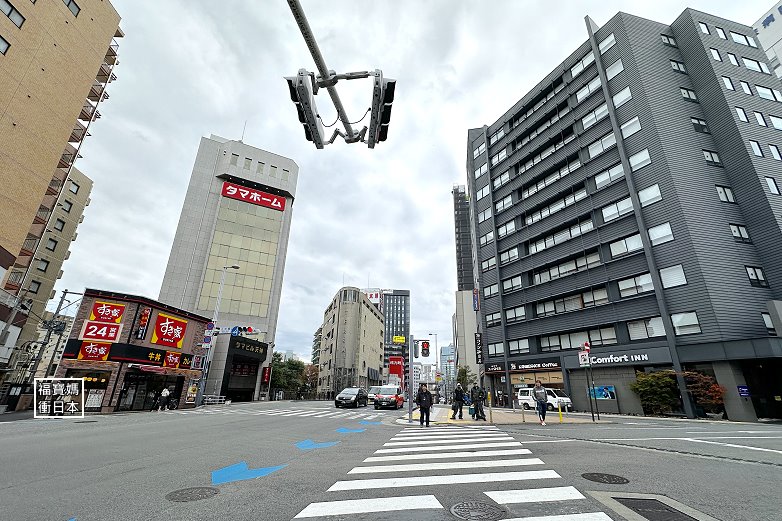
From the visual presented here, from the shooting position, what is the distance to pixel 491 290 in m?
43.4

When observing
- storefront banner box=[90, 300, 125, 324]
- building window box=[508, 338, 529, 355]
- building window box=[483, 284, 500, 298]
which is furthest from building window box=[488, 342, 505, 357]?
storefront banner box=[90, 300, 125, 324]

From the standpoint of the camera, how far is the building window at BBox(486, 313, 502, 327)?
1619 inches

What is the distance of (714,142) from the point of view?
29234mm

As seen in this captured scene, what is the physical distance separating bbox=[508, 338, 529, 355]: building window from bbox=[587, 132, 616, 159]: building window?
2018 cm

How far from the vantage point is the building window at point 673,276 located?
81.3ft

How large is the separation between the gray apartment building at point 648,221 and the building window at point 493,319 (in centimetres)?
17

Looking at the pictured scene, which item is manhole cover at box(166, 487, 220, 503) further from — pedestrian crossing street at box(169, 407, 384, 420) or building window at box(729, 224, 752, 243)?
building window at box(729, 224, 752, 243)

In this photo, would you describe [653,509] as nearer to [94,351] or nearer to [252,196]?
[94,351]

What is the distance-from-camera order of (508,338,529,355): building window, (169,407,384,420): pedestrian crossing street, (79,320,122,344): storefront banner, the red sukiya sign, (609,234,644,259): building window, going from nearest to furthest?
(169,407,384,420): pedestrian crossing street < (79,320,122,344): storefront banner < (609,234,644,259): building window < (508,338,529,355): building window < the red sukiya sign

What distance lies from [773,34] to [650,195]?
172ft

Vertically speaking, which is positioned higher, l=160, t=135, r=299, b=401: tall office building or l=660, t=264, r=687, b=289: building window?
l=160, t=135, r=299, b=401: tall office building

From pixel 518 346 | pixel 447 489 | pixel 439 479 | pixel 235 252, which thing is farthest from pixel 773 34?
pixel 235 252

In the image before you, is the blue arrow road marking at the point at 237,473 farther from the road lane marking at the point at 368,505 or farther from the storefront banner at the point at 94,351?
the storefront banner at the point at 94,351

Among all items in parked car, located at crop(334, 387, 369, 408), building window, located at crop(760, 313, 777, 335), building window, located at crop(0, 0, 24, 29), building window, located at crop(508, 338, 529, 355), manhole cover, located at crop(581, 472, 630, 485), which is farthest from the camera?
building window, located at crop(508, 338, 529, 355)
